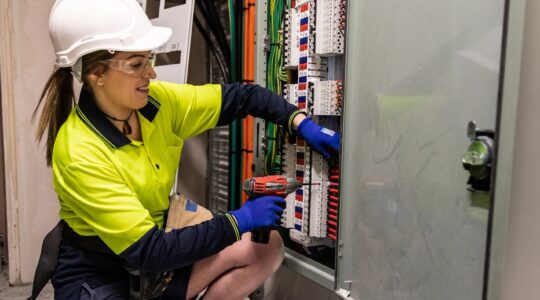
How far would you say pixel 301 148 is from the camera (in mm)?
1388

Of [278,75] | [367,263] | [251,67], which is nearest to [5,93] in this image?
[251,67]

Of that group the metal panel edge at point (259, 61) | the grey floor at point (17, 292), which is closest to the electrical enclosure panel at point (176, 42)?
the metal panel edge at point (259, 61)

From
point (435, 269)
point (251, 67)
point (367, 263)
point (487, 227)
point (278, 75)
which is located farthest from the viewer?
point (251, 67)

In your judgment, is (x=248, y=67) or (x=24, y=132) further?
(x=24, y=132)

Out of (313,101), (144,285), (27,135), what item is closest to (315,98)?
(313,101)

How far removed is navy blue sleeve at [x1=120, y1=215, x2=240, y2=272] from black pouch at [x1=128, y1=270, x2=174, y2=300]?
3.5 inches

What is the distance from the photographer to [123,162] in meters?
1.19

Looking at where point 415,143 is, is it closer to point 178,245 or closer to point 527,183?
point 527,183

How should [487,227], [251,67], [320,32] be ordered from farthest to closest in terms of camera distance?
[251,67]
[320,32]
[487,227]

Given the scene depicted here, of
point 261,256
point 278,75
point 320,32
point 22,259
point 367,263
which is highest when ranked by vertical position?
point 320,32

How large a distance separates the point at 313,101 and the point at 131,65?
52cm

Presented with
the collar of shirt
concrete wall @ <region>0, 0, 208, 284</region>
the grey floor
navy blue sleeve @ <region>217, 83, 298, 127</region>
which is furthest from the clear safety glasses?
the grey floor

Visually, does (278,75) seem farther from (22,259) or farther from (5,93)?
(22,259)

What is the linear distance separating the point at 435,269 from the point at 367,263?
9.5 inches
